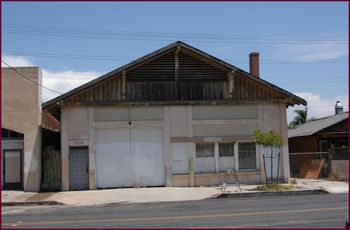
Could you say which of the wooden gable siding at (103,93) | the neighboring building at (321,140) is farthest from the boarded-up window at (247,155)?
the wooden gable siding at (103,93)

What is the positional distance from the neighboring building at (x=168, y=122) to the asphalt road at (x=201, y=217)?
7.36 metres

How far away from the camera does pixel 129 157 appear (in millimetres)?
25016

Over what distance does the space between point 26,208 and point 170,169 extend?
8.59 metres

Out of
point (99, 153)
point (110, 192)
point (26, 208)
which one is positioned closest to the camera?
point (26, 208)

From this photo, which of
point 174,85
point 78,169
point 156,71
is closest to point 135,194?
point 78,169

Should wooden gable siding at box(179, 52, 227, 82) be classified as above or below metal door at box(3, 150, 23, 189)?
above

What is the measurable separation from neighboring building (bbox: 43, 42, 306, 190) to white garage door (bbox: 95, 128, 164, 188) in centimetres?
5

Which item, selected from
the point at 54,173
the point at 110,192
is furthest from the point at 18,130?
the point at 110,192

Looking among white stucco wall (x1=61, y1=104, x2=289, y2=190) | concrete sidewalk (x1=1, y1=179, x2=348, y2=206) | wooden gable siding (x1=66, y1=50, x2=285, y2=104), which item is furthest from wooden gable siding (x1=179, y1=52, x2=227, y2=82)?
concrete sidewalk (x1=1, y1=179, x2=348, y2=206)

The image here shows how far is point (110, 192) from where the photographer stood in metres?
23.0

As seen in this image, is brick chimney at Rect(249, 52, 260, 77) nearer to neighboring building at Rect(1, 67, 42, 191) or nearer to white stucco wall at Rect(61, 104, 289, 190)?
white stucco wall at Rect(61, 104, 289, 190)

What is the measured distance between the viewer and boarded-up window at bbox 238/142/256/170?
25.9 meters

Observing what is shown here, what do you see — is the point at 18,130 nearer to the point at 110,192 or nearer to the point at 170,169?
the point at 110,192

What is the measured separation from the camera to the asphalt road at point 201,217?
1208 centimetres
